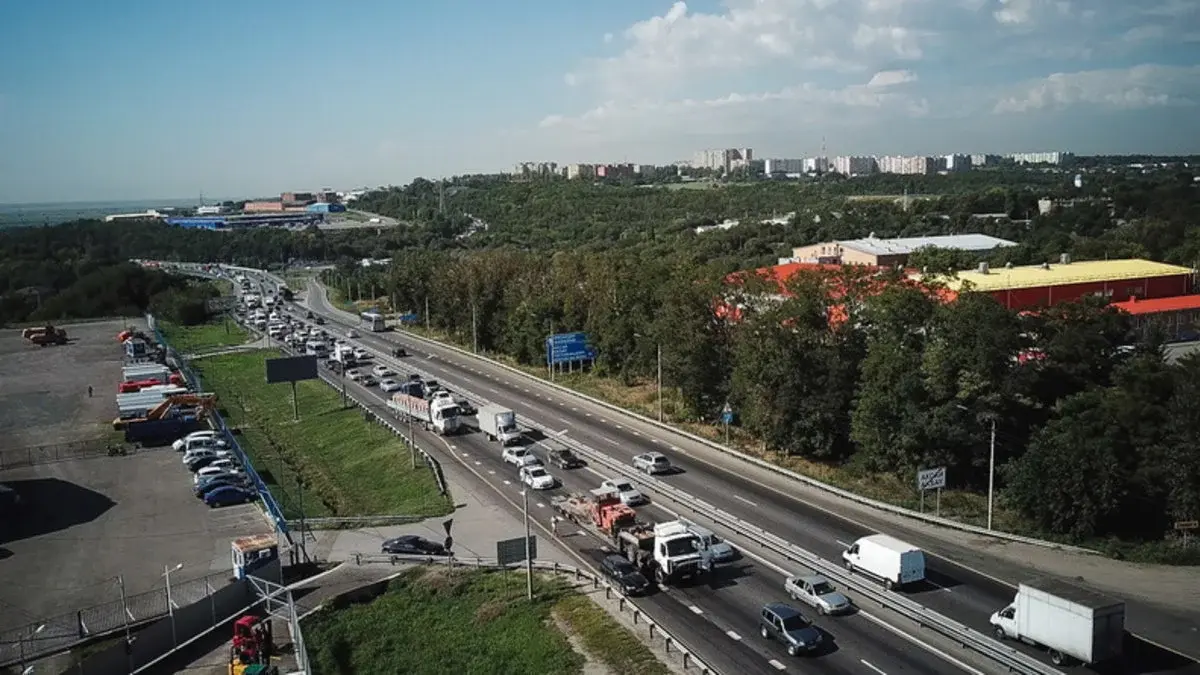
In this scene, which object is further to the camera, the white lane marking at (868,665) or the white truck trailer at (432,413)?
the white truck trailer at (432,413)

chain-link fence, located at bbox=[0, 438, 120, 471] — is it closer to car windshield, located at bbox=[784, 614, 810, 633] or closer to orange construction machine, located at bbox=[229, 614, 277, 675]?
orange construction machine, located at bbox=[229, 614, 277, 675]

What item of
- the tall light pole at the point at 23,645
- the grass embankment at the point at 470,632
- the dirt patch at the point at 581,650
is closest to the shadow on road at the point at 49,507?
the tall light pole at the point at 23,645

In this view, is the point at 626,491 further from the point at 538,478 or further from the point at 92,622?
the point at 92,622

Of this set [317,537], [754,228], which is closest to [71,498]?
[317,537]

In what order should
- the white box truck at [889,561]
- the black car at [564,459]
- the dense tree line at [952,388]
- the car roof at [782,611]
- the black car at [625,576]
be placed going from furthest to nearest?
the black car at [564,459]
the dense tree line at [952,388]
the black car at [625,576]
the white box truck at [889,561]
the car roof at [782,611]

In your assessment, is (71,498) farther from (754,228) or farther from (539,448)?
(754,228)

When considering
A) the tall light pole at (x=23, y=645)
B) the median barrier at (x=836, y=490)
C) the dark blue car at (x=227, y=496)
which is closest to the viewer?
the tall light pole at (x=23, y=645)

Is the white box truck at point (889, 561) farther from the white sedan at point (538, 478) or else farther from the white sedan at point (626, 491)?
the white sedan at point (538, 478)

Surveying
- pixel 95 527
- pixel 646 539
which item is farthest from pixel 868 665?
pixel 95 527
